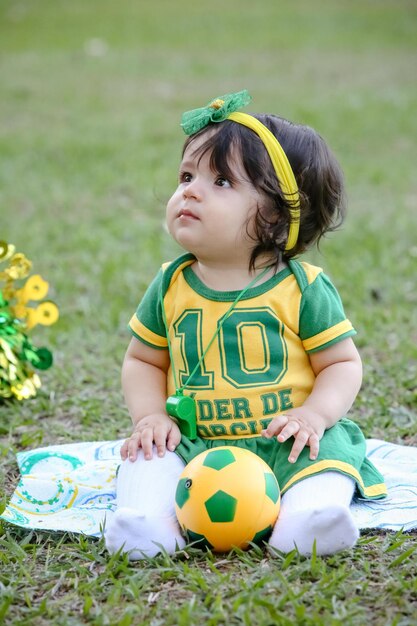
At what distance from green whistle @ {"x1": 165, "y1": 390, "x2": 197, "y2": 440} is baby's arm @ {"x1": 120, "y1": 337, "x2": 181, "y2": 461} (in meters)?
0.03

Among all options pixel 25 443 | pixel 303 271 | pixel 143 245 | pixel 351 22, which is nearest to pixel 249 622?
pixel 303 271

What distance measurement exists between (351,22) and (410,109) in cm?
600

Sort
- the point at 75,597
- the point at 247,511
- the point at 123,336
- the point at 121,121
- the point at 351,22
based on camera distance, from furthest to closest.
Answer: the point at 351,22, the point at 121,121, the point at 123,336, the point at 247,511, the point at 75,597

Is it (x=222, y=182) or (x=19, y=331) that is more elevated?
(x=222, y=182)

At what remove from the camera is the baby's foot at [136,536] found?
2.06m

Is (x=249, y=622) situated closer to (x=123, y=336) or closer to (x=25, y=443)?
(x=25, y=443)

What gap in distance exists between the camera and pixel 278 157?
2285 millimetres

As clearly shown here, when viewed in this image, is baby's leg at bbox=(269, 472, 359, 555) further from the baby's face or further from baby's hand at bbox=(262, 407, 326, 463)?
the baby's face

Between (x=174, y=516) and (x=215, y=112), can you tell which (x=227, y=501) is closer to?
(x=174, y=516)

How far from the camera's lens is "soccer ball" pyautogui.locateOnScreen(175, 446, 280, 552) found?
2.05 meters

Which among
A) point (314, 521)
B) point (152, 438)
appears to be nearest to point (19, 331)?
point (152, 438)

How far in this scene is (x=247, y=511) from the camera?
205cm

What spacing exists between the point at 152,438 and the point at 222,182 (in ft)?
2.35

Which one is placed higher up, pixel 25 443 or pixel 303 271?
pixel 303 271
